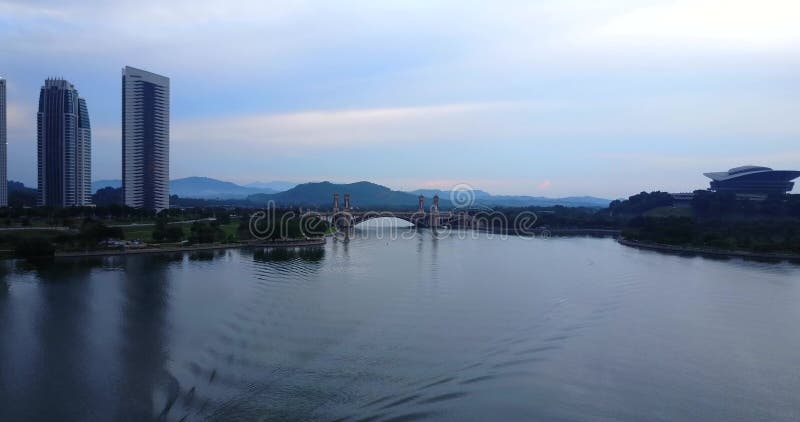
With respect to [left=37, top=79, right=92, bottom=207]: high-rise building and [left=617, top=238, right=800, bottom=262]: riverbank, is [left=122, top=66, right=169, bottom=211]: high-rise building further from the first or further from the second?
[left=617, top=238, right=800, bottom=262]: riverbank

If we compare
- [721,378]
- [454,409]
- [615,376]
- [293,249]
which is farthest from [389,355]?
[293,249]

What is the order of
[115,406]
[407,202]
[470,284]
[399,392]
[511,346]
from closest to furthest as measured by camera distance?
[115,406] → [399,392] → [511,346] → [470,284] → [407,202]

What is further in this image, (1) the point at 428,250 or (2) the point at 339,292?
(1) the point at 428,250

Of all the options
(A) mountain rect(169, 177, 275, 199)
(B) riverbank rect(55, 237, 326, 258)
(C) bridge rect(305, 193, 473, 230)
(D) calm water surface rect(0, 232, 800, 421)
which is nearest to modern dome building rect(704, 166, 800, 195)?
(C) bridge rect(305, 193, 473, 230)

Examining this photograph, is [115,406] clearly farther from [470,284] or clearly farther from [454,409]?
[470,284]

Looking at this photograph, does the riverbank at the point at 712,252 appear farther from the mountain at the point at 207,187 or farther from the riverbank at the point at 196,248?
the mountain at the point at 207,187

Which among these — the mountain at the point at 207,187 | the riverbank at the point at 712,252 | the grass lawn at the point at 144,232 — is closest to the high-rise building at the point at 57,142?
the grass lawn at the point at 144,232
